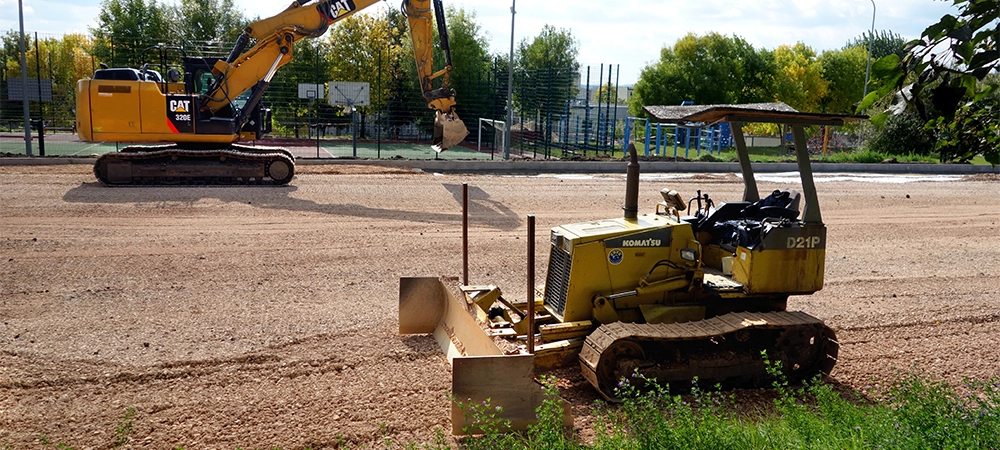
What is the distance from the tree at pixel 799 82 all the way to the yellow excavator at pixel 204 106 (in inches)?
1521

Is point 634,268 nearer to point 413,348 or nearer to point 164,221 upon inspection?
point 413,348

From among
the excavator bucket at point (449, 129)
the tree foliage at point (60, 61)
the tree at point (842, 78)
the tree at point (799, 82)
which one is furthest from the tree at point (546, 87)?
the tree at point (842, 78)

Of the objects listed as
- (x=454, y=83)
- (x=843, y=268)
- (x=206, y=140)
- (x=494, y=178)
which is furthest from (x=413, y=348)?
(x=454, y=83)

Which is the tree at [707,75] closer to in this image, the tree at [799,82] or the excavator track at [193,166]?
the tree at [799,82]

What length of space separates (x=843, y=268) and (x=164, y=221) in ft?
Answer: 37.5

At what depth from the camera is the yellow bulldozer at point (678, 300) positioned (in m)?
7.00

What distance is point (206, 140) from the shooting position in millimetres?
20016

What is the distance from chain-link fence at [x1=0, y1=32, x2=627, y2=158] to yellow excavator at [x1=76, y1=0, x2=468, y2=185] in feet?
20.2

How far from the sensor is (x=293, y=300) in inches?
399

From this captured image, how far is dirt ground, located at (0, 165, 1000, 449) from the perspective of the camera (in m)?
6.69

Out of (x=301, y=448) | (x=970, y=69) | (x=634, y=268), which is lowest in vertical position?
(x=301, y=448)

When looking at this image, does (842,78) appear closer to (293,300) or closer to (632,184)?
(293,300)

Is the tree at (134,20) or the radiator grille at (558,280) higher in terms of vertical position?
the tree at (134,20)

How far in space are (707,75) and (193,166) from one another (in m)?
39.3
